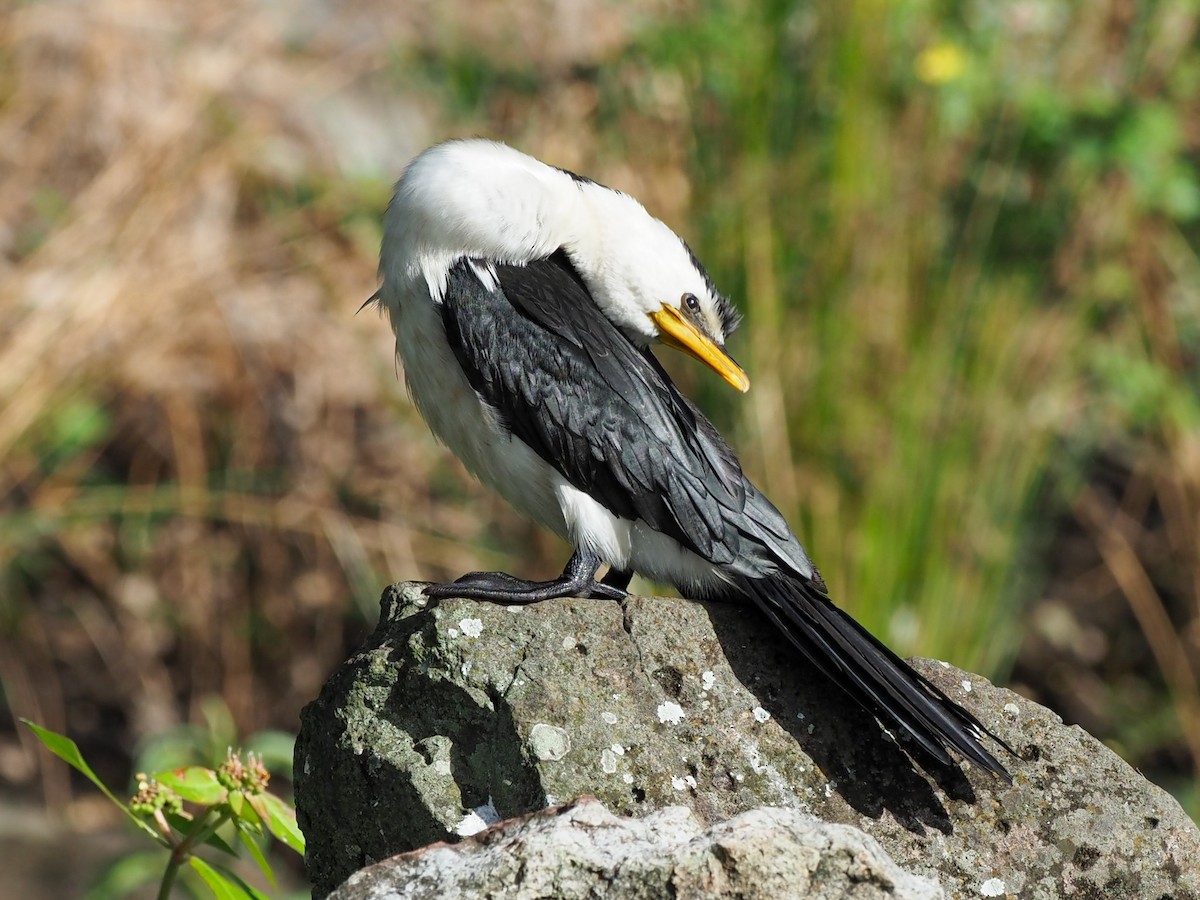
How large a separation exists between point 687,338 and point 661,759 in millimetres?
1174

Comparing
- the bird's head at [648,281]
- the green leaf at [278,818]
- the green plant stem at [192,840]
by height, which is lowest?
the green plant stem at [192,840]

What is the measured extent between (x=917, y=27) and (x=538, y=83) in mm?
1636

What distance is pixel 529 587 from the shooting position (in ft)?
9.02

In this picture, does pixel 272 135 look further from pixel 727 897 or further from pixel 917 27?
pixel 727 897

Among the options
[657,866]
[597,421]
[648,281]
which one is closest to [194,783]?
A: [657,866]

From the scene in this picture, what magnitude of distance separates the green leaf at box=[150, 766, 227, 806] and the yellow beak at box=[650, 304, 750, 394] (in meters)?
1.40

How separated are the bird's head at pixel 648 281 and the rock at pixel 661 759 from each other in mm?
886

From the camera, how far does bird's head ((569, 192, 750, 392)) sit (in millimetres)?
3219

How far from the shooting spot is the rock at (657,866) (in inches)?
69.9

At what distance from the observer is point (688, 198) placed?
5.07 meters

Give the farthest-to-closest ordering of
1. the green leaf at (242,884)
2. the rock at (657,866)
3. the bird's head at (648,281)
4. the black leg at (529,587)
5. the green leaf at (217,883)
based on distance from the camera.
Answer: the bird's head at (648,281)
the black leg at (529,587)
the green leaf at (242,884)
the green leaf at (217,883)
the rock at (657,866)

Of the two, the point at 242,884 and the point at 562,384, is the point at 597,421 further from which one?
the point at 242,884

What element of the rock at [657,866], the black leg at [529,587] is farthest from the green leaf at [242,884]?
the black leg at [529,587]

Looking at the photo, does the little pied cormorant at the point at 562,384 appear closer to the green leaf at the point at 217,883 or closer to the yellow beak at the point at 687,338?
the yellow beak at the point at 687,338
